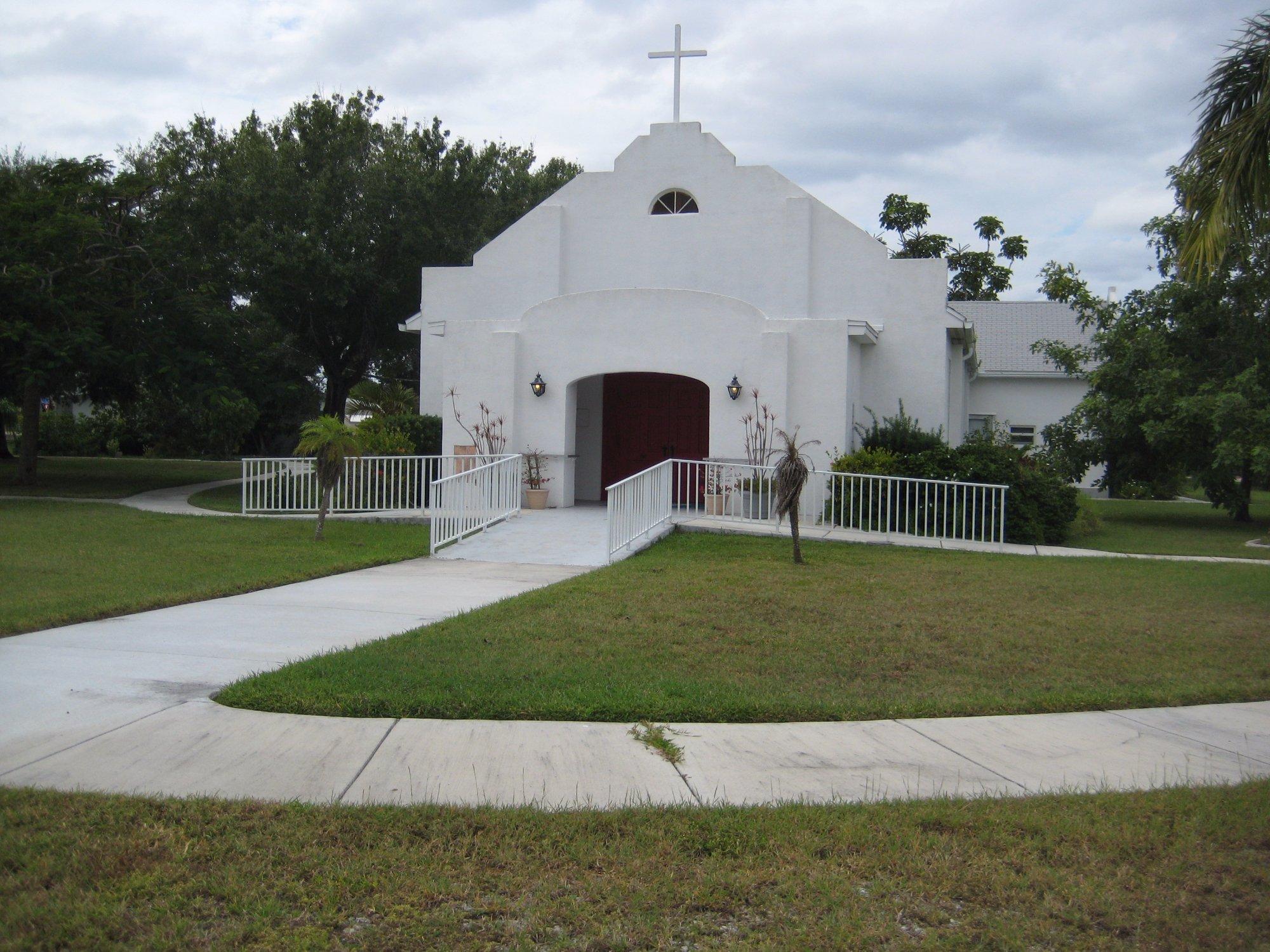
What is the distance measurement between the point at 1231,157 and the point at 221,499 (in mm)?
19409

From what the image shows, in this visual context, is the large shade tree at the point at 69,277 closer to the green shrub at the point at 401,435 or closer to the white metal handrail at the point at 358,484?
the white metal handrail at the point at 358,484

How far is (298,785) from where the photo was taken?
4.90 metres

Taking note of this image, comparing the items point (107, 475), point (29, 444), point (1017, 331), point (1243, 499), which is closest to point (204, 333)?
point (29, 444)

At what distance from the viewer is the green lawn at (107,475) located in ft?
78.5

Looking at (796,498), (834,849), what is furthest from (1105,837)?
(796,498)

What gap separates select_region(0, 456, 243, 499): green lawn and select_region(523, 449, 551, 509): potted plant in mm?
10131

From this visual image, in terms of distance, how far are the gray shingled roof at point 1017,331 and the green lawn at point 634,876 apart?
28713 millimetres

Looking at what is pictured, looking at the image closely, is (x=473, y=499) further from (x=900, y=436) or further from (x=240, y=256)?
(x=240, y=256)

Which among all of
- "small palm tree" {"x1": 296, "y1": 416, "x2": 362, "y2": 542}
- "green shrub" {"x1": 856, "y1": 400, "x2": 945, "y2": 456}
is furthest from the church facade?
"small palm tree" {"x1": 296, "y1": 416, "x2": 362, "y2": 542}

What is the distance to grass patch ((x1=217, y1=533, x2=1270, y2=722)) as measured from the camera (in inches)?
254

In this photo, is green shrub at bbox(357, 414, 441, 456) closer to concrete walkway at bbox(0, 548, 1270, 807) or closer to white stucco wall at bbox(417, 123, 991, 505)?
white stucco wall at bbox(417, 123, 991, 505)

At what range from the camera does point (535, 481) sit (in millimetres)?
18562

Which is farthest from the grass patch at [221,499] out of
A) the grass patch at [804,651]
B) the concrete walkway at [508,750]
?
the concrete walkway at [508,750]

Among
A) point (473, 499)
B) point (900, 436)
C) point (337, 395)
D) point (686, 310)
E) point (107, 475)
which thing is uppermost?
point (686, 310)
